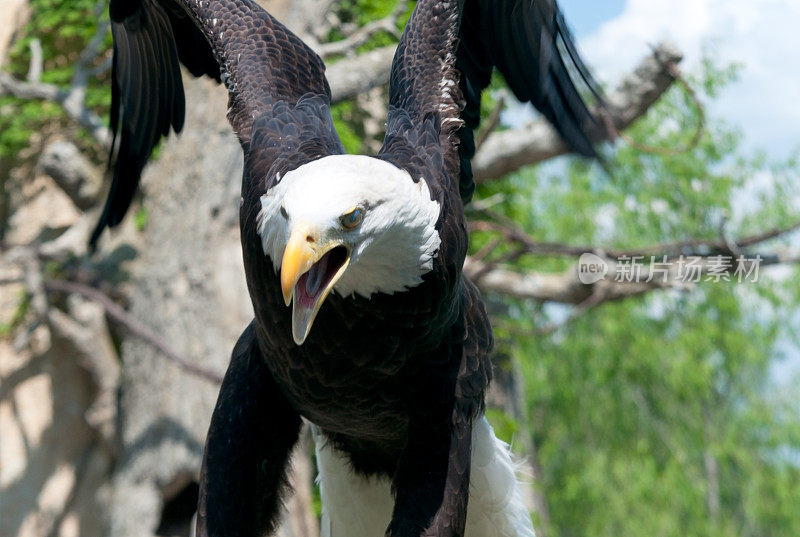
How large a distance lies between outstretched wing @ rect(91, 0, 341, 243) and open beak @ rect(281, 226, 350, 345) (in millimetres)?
361

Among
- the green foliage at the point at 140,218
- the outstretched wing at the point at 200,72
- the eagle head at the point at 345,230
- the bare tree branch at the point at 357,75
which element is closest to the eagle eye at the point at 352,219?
the eagle head at the point at 345,230

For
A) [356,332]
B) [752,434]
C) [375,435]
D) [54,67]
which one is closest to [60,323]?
[54,67]

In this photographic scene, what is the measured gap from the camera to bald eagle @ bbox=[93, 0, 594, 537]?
5.22ft

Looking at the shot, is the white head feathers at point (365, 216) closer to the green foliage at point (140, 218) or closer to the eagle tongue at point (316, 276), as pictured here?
the eagle tongue at point (316, 276)

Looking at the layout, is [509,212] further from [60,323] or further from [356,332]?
[356,332]

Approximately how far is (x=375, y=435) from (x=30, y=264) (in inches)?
147

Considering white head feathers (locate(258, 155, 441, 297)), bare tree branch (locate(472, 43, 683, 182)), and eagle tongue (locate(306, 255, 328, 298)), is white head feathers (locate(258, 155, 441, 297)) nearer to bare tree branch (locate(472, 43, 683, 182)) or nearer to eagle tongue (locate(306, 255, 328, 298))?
eagle tongue (locate(306, 255, 328, 298))

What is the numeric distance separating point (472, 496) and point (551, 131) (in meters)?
2.78

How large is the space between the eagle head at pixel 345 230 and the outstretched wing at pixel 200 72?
Answer: 0.29 metres

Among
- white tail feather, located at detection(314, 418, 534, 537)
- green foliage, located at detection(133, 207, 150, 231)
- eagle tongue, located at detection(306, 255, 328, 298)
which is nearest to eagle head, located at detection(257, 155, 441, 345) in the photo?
eagle tongue, located at detection(306, 255, 328, 298)

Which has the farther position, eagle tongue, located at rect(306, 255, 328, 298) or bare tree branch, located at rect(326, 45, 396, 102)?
bare tree branch, located at rect(326, 45, 396, 102)

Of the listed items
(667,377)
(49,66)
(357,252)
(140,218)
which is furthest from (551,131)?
(667,377)

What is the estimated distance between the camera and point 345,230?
1498 millimetres

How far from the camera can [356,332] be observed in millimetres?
1755
